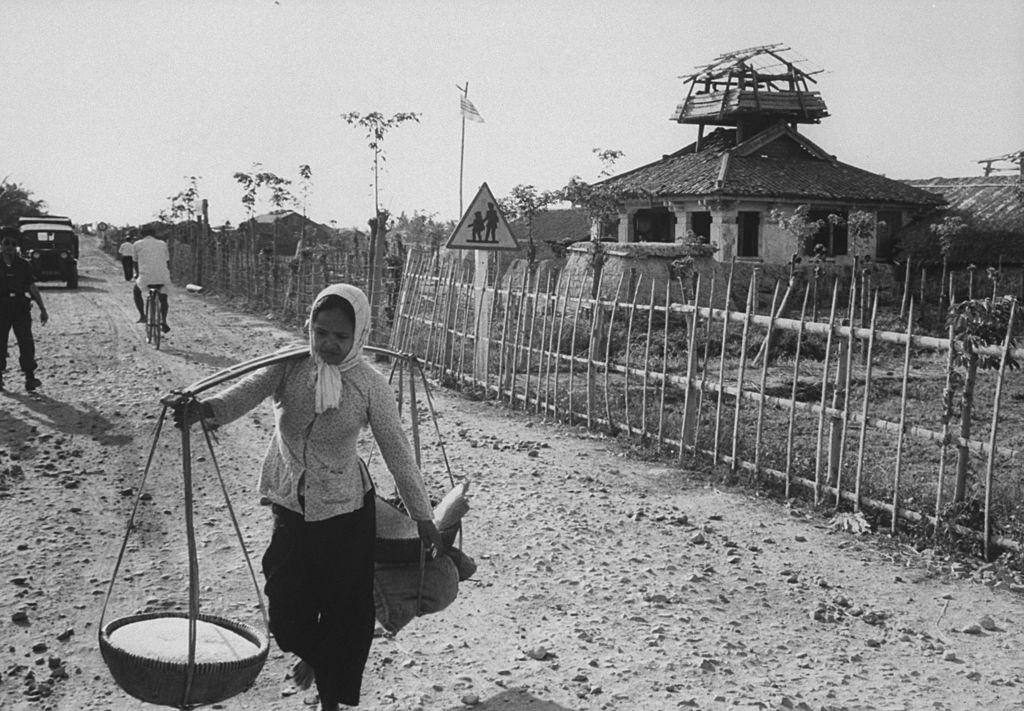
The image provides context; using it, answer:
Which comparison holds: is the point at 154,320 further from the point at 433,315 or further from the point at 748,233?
the point at 748,233

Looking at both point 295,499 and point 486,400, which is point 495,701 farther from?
point 486,400

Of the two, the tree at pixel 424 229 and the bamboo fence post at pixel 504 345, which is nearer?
the bamboo fence post at pixel 504 345

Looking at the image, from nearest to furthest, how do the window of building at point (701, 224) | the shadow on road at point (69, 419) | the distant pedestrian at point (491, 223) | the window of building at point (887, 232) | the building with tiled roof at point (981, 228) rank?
the shadow on road at point (69, 419) → the distant pedestrian at point (491, 223) → the building with tiled roof at point (981, 228) → the window of building at point (701, 224) → the window of building at point (887, 232)

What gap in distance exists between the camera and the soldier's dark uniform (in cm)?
989

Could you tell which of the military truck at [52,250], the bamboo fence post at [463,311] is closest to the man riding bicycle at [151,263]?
the bamboo fence post at [463,311]

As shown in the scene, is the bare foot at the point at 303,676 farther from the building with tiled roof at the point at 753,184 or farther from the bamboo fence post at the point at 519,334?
the building with tiled roof at the point at 753,184

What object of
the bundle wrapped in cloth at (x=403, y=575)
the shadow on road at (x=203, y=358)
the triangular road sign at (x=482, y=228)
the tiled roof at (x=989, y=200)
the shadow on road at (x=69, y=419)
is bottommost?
the shadow on road at (x=69, y=419)

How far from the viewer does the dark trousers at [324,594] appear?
138 inches

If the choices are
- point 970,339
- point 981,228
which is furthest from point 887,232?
point 970,339

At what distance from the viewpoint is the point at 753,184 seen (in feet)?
87.1

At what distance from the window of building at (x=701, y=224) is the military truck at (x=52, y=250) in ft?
54.7

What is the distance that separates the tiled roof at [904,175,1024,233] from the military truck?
23909mm

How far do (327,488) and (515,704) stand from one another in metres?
1.18

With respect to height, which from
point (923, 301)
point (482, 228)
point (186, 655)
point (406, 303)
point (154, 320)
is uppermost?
point (482, 228)
